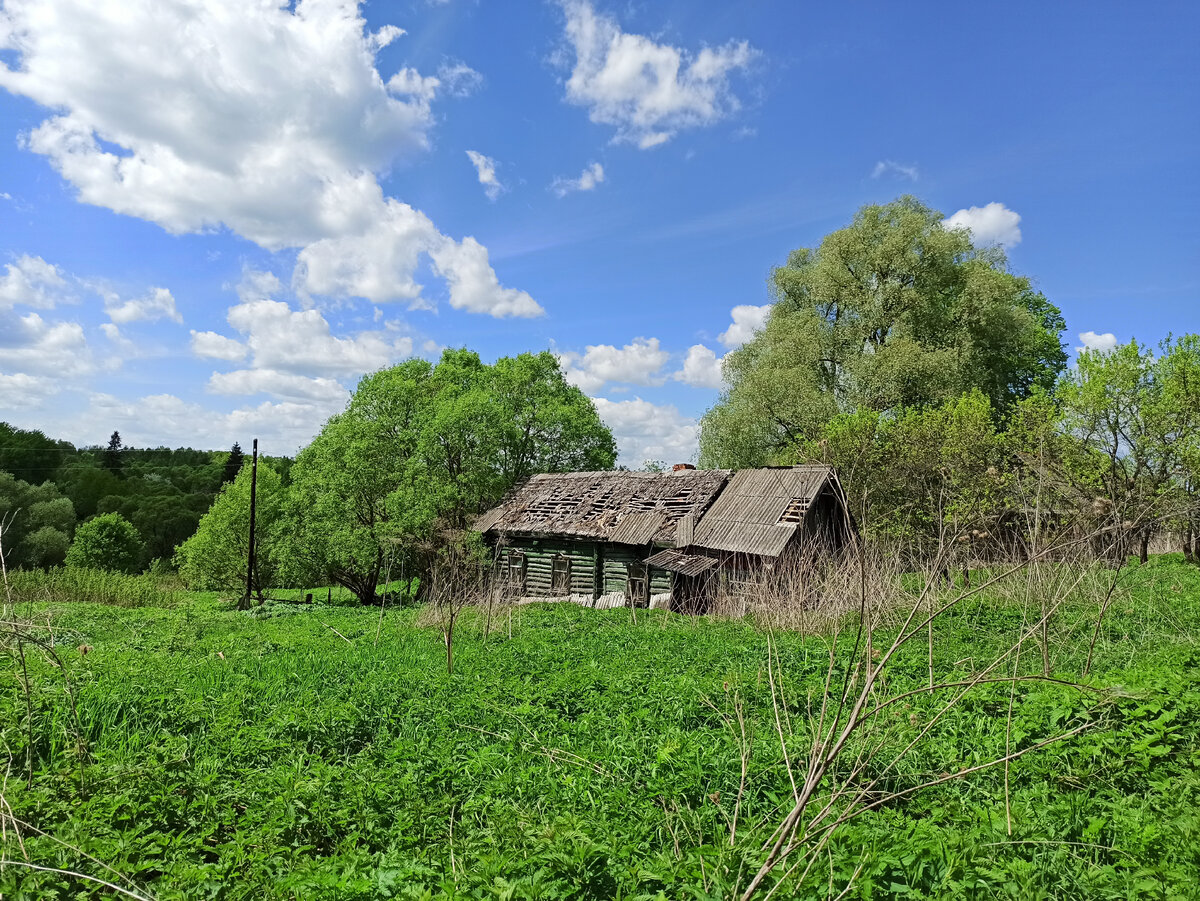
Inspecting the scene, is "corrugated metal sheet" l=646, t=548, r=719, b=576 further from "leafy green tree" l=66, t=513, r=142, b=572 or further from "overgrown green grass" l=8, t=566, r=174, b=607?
"leafy green tree" l=66, t=513, r=142, b=572

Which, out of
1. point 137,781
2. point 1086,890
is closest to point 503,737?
point 137,781

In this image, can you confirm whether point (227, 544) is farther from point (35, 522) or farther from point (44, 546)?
point (35, 522)

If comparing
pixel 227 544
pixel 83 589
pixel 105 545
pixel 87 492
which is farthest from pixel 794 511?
pixel 87 492

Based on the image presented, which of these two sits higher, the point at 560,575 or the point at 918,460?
the point at 918,460

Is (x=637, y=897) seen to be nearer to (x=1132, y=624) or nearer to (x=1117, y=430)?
(x=1132, y=624)

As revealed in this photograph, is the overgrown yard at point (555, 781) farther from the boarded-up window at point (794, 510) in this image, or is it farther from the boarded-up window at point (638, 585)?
the boarded-up window at point (638, 585)

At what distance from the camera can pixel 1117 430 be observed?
71.5 ft

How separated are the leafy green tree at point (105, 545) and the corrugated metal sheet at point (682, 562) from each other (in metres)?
38.7

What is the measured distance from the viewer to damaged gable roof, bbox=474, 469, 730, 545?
21.9m

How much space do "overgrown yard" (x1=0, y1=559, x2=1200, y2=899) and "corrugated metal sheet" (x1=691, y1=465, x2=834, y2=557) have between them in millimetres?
8688

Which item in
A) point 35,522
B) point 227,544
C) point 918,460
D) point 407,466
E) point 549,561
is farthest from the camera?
point 35,522

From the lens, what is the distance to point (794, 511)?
19.4 m

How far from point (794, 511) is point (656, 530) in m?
4.40

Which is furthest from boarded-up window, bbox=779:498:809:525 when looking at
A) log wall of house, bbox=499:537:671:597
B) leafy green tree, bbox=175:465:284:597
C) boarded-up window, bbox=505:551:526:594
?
leafy green tree, bbox=175:465:284:597
